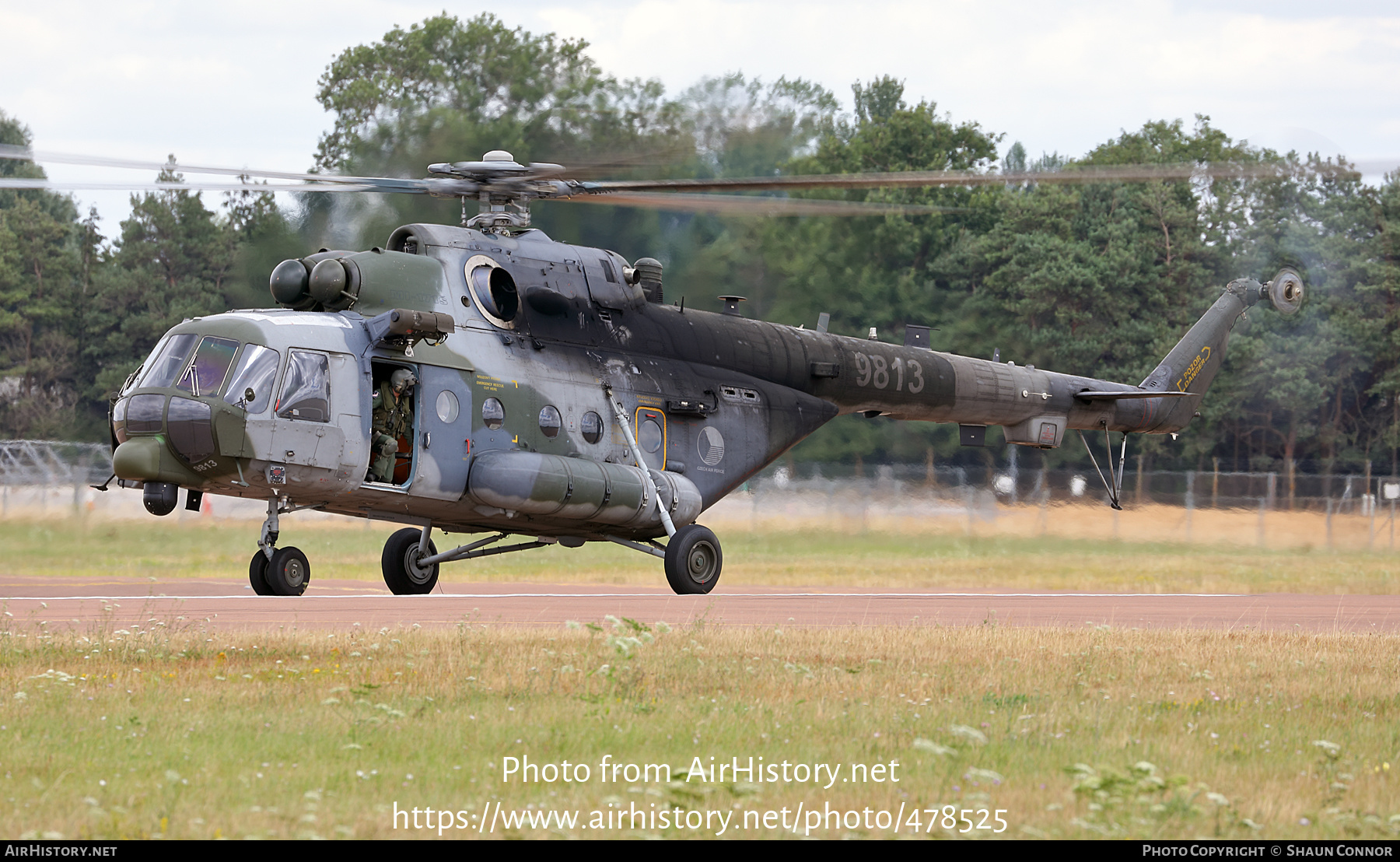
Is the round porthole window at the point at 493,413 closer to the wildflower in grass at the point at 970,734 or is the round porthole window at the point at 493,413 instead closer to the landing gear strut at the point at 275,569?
the landing gear strut at the point at 275,569

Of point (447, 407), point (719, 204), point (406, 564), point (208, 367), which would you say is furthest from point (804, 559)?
point (208, 367)

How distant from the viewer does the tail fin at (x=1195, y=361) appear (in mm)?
26359

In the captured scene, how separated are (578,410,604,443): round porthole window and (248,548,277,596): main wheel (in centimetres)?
400

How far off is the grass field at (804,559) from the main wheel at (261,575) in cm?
908

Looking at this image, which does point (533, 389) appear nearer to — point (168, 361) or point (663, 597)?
point (663, 597)

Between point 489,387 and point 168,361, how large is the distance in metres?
3.56

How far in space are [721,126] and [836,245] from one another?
413 centimetres

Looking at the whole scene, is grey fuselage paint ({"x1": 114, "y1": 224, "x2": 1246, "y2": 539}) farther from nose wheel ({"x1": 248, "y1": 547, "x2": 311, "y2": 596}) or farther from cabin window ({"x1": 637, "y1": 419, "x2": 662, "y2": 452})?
nose wheel ({"x1": 248, "y1": 547, "x2": 311, "y2": 596})

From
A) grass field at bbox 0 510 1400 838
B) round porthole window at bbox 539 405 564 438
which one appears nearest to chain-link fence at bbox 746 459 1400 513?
round porthole window at bbox 539 405 564 438

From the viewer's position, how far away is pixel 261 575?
54.5ft

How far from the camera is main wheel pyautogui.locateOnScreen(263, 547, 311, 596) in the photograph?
16500mm
